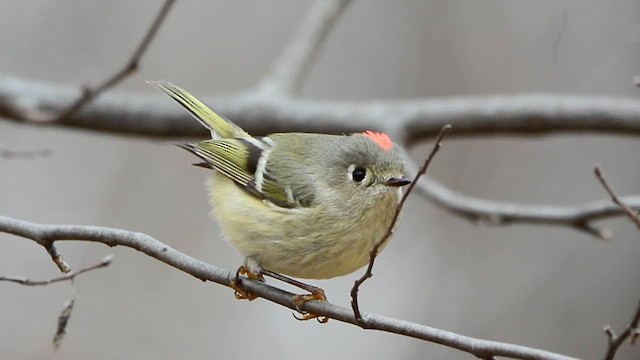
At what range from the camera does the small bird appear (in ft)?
7.52

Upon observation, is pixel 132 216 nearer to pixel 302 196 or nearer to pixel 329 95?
pixel 329 95

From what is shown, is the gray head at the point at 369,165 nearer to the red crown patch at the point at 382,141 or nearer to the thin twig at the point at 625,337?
the red crown patch at the point at 382,141

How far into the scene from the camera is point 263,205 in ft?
7.98

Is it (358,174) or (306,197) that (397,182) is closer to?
(358,174)

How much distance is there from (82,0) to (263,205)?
4.45 m

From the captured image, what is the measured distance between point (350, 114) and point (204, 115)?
1.20m

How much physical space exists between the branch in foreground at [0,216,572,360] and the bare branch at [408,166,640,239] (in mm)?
1443

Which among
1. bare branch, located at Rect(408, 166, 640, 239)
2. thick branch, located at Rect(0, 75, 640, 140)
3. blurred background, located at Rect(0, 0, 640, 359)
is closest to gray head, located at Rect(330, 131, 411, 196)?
bare branch, located at Rect(408, 166, 640, 239)

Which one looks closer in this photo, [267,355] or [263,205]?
[263,205]

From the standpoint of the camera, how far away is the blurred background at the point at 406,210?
504cm

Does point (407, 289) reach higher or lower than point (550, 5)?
lower

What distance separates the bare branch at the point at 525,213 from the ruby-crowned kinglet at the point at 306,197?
35.9 inches

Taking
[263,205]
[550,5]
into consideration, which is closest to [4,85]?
[263,205]

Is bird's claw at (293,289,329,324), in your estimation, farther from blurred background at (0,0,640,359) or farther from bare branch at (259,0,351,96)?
blurred background at (0,0,640,359)
